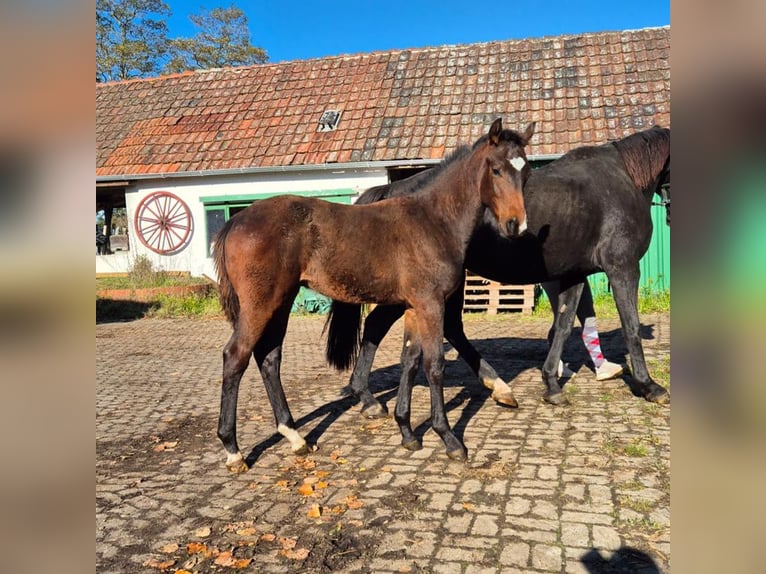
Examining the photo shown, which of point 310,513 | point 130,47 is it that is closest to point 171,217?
point 310,513

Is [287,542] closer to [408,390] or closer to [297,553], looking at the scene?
[297,553]

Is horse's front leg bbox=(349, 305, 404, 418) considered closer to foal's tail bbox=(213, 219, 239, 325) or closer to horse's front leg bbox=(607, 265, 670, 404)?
foal's tail bbox=(213, 219, 239, 325)

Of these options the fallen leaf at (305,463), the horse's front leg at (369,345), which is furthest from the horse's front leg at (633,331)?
the fallen leaf at (305,463)

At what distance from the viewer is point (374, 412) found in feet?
17.5

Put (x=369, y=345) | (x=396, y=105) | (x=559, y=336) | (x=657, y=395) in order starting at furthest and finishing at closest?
1. (x=396, y=105)
2. (x=559, y=336)
3. (x=369, y=345)
4. (x=657, y=395)

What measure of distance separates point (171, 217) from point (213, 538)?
1323 centimetres

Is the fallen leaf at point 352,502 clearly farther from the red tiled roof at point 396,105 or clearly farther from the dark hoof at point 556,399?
the red tiled roof at point 396,105

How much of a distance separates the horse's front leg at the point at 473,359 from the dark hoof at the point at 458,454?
1.40m

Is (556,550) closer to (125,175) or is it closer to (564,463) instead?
(564,463)

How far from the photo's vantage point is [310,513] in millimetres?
3297

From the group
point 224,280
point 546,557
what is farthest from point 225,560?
point 224,280

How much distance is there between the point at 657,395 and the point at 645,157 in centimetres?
239

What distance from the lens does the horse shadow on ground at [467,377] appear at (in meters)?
5.00

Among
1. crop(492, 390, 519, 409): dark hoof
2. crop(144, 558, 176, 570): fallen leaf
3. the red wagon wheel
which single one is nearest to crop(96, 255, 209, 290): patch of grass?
the red wagon wheel
